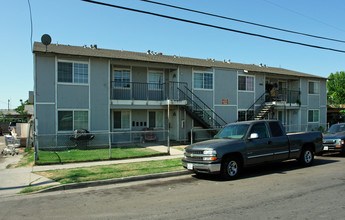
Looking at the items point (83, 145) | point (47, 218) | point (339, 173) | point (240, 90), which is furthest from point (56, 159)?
point (240, 90)

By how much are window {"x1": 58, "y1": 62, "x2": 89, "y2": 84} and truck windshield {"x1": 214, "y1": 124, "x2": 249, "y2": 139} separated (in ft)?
33.9

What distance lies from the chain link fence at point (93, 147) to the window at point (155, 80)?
349 cm

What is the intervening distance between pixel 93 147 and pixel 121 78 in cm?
552

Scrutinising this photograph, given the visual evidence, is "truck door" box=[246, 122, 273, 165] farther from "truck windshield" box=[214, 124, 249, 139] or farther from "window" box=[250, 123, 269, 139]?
"truck windshield" box=[214, 124, 249, 139]

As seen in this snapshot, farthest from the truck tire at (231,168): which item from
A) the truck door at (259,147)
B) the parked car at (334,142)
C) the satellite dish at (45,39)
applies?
the satellite dish at (45,39)

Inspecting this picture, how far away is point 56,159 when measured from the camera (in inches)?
467

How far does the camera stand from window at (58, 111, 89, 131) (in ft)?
52.7

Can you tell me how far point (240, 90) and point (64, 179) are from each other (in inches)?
663

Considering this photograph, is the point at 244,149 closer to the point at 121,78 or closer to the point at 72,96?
the point at 72,96

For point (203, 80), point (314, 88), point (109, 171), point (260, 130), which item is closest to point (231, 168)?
point (260, 130)

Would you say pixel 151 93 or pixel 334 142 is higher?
pixel 151 93

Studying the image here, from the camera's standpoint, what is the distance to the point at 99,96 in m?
17.0

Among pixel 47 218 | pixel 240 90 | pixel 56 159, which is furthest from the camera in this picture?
pixel 240 90

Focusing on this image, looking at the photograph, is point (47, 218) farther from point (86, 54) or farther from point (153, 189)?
point (86, 54)
